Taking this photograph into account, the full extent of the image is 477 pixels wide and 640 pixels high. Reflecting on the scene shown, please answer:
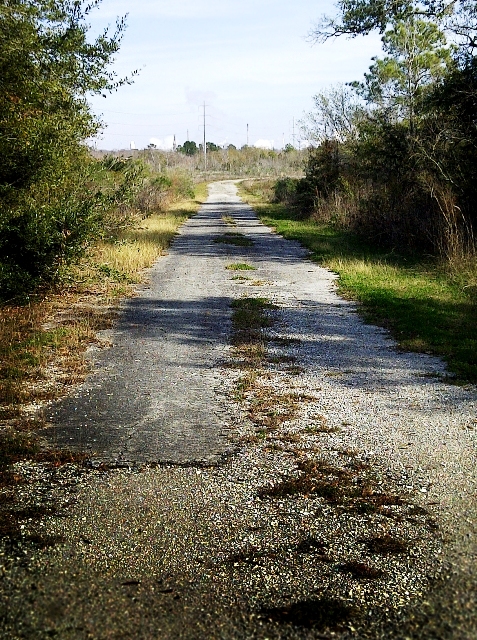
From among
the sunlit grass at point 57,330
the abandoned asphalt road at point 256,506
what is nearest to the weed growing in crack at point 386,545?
the abandoned asphalt road at point 256,506

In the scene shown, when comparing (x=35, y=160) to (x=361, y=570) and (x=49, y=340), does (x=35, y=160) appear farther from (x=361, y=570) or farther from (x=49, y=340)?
(x=361, y=570)

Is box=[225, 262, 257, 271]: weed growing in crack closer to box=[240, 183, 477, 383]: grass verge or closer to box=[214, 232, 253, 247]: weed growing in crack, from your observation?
box=[240, 183, 477, 383]: grass verge

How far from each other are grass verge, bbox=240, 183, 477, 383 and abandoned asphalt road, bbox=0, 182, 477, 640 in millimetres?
590

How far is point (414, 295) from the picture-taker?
11742 mm

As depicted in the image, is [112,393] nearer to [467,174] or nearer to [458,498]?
[458,498]

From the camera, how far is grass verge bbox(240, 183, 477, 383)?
841 cm

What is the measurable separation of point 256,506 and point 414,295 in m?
8.19

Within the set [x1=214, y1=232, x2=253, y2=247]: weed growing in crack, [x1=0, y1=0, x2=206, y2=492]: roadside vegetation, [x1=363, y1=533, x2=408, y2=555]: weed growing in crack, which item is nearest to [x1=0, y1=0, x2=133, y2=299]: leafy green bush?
[x1=0, y1=0, x2=206, y2=492]: roadside vegetation

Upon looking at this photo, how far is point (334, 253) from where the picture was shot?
57.2 ft

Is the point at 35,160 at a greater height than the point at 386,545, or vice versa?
the point at 35,160

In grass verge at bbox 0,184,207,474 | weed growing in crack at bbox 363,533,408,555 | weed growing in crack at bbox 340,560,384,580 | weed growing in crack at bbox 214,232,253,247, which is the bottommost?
weed growing in crack at bbox 340,560,384,580

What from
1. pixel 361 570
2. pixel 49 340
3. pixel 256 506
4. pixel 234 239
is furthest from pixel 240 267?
pixel 361 570

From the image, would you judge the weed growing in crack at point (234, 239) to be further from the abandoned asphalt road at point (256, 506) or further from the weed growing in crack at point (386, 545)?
the weed growing in crack at point (386, 545)

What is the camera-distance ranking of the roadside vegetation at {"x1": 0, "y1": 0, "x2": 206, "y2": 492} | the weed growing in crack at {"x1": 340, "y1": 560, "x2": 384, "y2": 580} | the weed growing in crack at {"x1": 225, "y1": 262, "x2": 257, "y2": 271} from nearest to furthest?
1. the weed growing in crack at {"x1": 340, "y1": 560, "x2": 384, "y2": 580}
2. the roadside vegetation at {"x1": 0, "y1": 0, "x2": 206, "y2": 492}
3. the weed growing in crack at {"x1": 225, "y1": 262, "x2": 257, "y2": 271}
